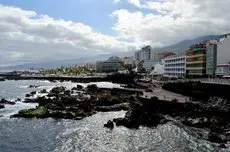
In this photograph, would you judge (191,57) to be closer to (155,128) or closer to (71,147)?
(155,128)

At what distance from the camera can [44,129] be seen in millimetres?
68625

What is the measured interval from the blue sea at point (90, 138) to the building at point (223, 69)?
61.5 meters

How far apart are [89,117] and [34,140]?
23.2m

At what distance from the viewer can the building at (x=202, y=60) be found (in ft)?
456

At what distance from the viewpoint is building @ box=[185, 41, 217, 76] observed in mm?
138875

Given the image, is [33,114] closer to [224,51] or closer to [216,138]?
[216,138]

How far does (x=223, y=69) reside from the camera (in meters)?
130

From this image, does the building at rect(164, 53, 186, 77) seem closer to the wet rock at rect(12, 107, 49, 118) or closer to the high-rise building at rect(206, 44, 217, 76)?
the high-rise building at rect(206, 44, 217, 76)

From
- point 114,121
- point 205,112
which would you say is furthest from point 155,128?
point 205,112

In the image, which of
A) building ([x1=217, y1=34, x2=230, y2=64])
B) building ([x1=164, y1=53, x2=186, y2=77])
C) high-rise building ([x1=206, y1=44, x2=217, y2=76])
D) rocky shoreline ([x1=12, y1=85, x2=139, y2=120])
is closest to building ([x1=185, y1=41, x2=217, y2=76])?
high-rise building ([x1=206, y1=44, x2=217, y2=76])

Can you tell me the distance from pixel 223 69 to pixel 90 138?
82.3 metres

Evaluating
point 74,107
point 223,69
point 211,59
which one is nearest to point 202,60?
point 211,59

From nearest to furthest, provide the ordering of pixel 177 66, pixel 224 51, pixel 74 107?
1. pixel 74 107
2. pixel 224 51
3. pixel 177 66

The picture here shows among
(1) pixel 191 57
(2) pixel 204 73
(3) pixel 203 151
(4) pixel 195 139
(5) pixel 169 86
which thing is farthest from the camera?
(1) pixel 191 57
